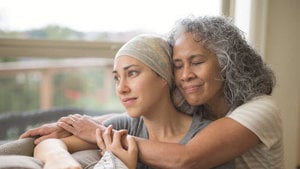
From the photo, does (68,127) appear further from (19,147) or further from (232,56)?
(232,56)

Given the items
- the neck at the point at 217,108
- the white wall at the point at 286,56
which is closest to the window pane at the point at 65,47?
the white wall at the point at 286,56

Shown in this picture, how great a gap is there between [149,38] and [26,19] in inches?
41.1

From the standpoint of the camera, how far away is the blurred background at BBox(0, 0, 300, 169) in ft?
7.18

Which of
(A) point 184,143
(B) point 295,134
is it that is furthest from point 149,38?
(B) point 295,134

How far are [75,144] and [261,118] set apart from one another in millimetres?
718

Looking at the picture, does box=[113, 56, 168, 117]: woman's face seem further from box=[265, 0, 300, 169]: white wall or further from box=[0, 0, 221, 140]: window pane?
box=[265, 0, 300, 169]: white wall

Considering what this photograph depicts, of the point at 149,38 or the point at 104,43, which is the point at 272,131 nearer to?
the point at 149,38

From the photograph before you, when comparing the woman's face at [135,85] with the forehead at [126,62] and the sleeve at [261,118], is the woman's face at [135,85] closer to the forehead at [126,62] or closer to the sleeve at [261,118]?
the forehead at [126,62]

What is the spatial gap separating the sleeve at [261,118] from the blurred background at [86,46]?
2.41 ft

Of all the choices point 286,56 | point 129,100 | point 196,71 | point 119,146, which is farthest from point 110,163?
point 286,56

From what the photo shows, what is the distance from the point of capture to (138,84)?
1405mm

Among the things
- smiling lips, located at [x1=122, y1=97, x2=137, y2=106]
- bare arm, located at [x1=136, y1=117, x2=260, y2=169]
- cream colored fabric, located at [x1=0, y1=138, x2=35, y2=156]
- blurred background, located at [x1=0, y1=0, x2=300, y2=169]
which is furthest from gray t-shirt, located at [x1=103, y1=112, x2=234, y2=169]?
blurred background, located at [x1=0, y1=0, x2=300, y2=169]

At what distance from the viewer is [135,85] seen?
1406 millimetres

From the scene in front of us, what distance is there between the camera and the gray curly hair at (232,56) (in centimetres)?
147
